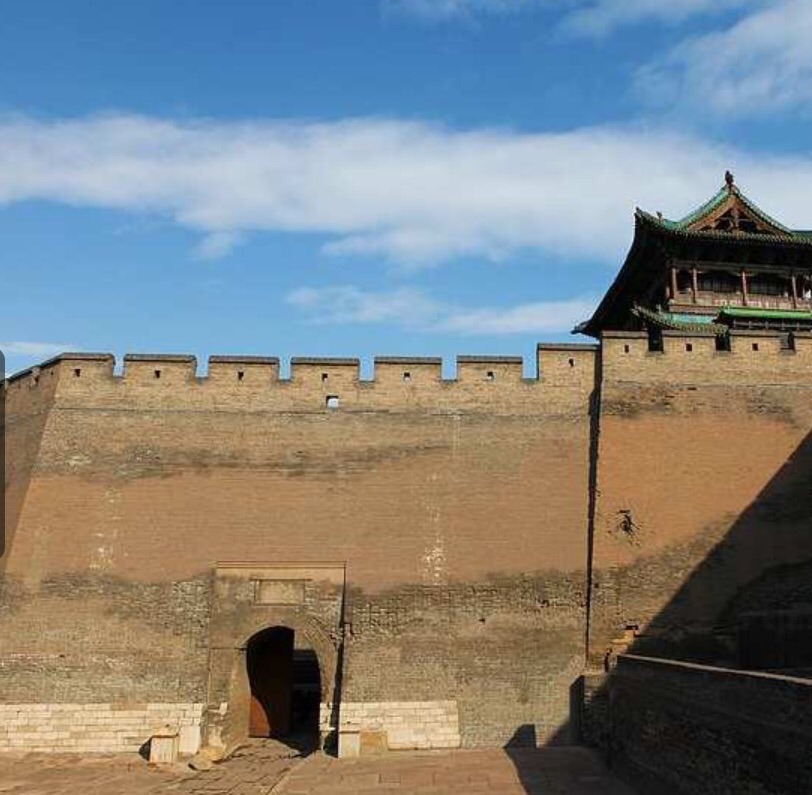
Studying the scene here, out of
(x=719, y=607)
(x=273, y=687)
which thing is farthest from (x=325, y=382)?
(x=719, y=607)

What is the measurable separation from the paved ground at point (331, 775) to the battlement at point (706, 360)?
5816mm

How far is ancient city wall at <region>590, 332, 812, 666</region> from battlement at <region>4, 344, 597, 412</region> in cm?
91

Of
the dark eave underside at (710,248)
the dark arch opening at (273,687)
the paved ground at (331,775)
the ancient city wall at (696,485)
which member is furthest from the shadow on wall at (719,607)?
the dark eave underside at (710,248)

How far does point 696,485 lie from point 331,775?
6706 mm

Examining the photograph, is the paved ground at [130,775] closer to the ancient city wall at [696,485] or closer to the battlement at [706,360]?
the ancient city wall at [696,485]

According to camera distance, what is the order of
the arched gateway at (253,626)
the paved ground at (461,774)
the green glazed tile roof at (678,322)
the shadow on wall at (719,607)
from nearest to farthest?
the paved ground at (461,774)
the shadow on wall at (719,607)
the arched gateway at (253,626)
the green glazed tile roof at (678,322)

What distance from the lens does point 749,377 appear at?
1270 cm

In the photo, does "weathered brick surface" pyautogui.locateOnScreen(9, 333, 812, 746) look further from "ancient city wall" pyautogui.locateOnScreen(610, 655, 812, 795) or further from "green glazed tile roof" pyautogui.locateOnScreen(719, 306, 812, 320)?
"green glazed tile roof" pyautogui.locateOnScreen(719, 306, 812, 320)

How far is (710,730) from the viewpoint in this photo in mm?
7031

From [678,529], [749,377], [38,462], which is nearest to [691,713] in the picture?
[678,529]

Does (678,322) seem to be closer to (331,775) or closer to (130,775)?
(331,775)

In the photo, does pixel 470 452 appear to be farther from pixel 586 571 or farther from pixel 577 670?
pixel 577 670

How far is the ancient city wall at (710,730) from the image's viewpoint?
5.77 meters

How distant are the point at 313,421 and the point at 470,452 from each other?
8.38 ft
